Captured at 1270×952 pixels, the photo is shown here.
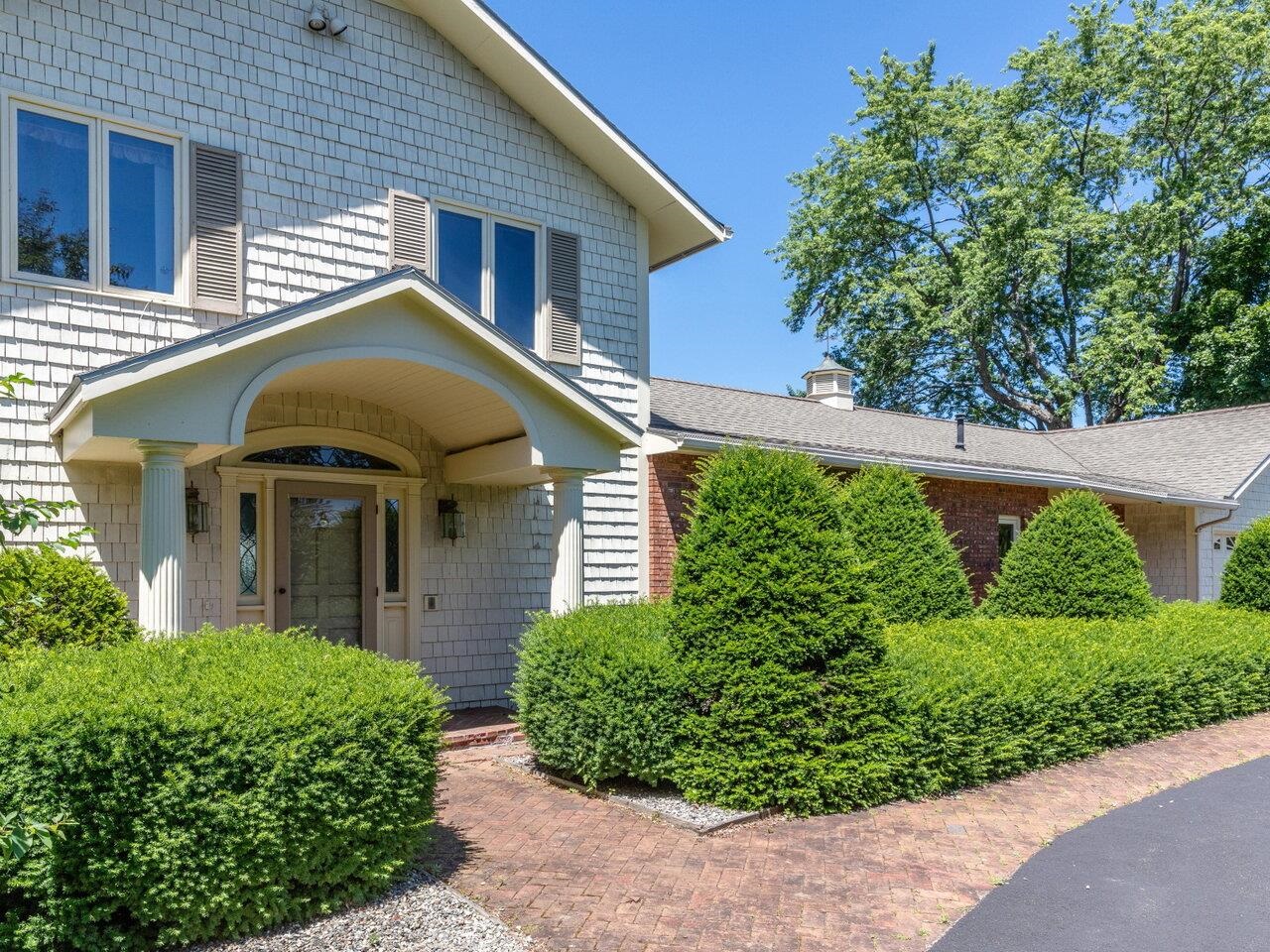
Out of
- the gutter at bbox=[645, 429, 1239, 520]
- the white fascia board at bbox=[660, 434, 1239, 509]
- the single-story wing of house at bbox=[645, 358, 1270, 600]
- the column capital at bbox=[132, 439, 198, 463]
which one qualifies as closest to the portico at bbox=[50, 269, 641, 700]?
the column capital at bbox=[132, 439, 198, 463]

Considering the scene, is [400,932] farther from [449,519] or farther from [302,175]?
[302,175]

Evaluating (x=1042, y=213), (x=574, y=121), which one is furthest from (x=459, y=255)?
(x=1042, y=213)

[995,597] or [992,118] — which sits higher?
[992,118]

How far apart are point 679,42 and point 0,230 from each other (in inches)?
492

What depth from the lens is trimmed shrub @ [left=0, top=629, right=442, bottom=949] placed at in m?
3.99

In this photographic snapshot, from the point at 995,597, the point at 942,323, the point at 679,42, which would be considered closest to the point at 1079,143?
the point at 942,323

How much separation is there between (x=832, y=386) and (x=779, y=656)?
→ 13.0 meters

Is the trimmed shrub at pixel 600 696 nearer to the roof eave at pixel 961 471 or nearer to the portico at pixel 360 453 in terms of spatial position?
the portico at pixel 360 453

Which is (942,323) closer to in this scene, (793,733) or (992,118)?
(992,118)

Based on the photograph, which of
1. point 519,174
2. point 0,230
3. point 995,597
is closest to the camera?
point 0,230

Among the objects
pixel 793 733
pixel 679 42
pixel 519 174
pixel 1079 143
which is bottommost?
pixel 793 733

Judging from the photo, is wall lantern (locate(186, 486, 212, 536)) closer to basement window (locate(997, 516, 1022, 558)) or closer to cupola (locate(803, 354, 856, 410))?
basement window (locate(997, 516, 1022, 558))

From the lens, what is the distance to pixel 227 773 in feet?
14.3

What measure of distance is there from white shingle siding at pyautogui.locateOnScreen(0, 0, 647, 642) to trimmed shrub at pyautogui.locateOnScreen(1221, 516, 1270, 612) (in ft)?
32.6
